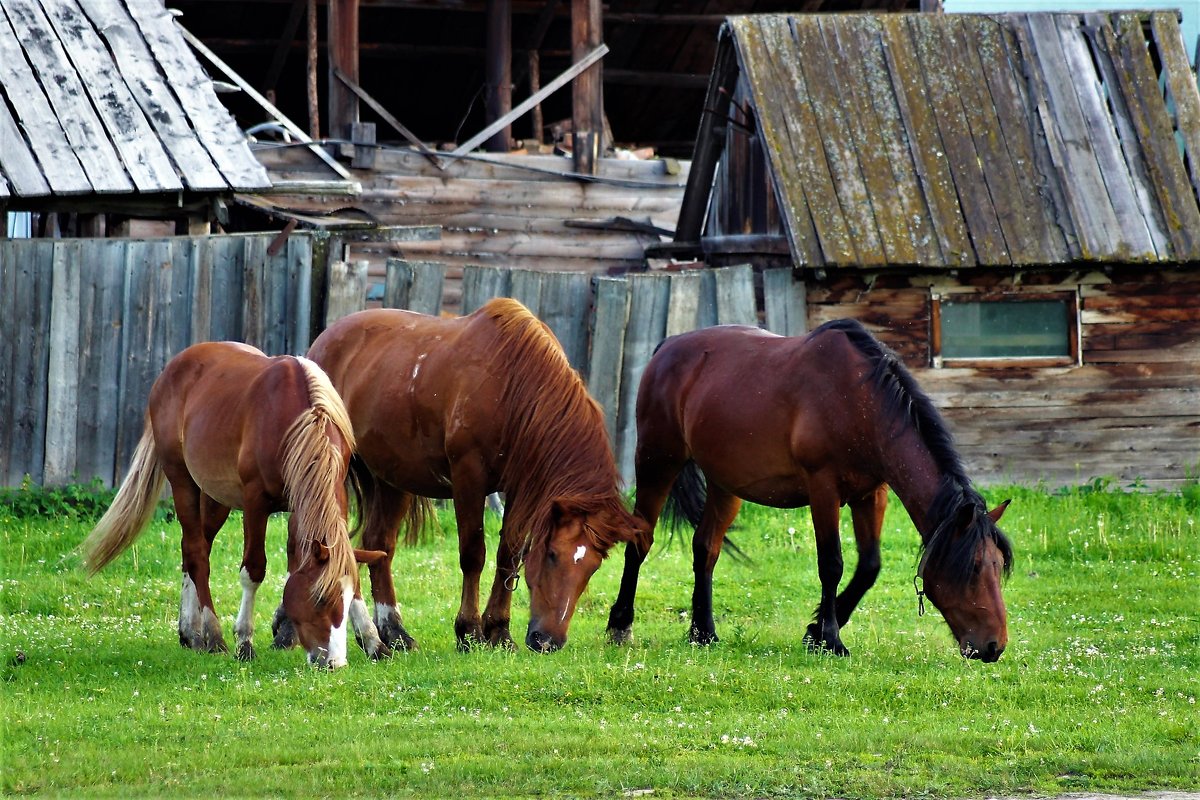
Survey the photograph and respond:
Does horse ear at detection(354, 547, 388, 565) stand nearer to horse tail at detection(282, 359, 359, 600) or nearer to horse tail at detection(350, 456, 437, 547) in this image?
horse tail at detection(282, 359, 359, 600)

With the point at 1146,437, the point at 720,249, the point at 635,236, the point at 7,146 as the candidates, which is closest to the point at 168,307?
the point at 7,146

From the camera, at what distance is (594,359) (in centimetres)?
1309

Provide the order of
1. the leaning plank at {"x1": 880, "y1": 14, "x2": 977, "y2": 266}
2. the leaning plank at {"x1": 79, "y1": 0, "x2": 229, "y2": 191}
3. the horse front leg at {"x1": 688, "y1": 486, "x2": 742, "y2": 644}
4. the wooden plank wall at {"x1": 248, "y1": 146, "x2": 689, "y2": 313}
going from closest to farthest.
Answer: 1. the horse front leg at {"x1": 688, "y1": 486, "x2": 742, "y2": 644}
2. the leaning plank at {"x1": 79, "y1": 0, "x2": 229, "y2": 191}
3. the leaning plank at {"x1": 880, "y1": 14, "x2": 977, "y2": 266}
4. the wooden plank wall at {"x1": 248, "y1": 146, "x2": 689, "y2": 313}

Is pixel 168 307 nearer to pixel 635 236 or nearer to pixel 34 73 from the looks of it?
pixel 34 73

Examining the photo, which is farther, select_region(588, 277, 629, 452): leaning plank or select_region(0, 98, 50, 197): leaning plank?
select_region(588, 277, 629, 452): leaning plank

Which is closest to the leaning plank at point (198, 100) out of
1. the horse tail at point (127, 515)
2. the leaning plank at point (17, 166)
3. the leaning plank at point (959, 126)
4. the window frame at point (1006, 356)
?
the leaning plank at point (17, 166)

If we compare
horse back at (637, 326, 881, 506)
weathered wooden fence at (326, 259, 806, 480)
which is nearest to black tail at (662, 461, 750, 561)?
horse back at (637, 326, 881, 506)

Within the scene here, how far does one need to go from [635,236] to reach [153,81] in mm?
7061

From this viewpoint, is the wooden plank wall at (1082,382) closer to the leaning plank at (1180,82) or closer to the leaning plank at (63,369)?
the leaning plank at (1180,82)

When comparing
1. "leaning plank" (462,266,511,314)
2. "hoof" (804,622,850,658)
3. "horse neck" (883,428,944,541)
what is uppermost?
"leaning plank" (462,266,511,314)

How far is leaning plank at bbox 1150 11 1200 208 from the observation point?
1501 centimetres

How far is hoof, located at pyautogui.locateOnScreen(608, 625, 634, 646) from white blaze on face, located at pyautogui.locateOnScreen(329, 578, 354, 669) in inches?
76.5

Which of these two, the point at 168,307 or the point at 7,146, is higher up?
the point at 7,146

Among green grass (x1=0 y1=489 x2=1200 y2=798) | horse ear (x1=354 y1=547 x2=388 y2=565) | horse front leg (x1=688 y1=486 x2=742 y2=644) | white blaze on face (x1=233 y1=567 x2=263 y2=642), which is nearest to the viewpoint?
green grass (x1=0 y1=489 x2=1200 y2=798)
